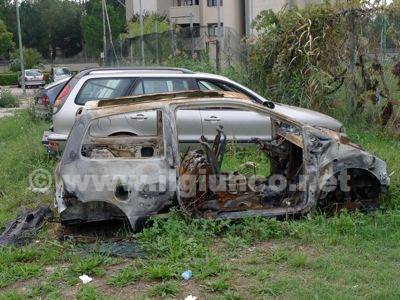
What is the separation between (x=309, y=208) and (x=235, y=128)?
11.2 feet

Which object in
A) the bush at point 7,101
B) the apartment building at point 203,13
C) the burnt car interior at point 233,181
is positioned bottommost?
the bush at point 7,101

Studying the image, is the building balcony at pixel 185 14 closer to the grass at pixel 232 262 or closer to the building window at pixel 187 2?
the building window at pixel 187 2

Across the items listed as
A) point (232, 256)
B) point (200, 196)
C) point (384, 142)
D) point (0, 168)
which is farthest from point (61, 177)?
point (384, 142)

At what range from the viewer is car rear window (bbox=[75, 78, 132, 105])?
952 cm

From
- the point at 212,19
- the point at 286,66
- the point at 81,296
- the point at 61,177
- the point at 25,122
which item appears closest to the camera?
the point at 81,296

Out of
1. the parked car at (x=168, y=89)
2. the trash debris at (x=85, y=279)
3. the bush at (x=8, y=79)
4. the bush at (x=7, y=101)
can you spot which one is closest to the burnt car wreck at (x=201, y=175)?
the trash debris at (x=85, y=279)

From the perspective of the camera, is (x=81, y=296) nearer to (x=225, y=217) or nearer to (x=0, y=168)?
(x=225, y=217)

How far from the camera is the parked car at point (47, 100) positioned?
49.2ft

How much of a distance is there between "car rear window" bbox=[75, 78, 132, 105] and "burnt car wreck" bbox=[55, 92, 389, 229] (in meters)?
2.88

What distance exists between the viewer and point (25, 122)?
16.3 metres

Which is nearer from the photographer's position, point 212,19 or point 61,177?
point 61,177

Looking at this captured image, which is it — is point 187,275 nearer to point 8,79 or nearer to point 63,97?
point 63,97

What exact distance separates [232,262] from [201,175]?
1.27m

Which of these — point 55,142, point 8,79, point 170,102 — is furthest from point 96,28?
point 170,102
